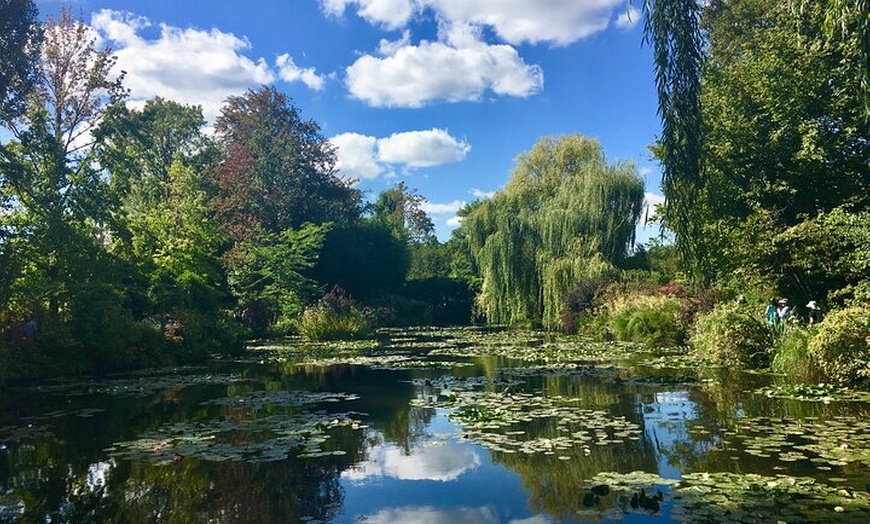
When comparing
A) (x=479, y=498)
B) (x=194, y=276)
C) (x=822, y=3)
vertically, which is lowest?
(x=479, y=498)

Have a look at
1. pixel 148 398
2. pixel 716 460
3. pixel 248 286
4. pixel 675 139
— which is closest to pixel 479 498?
pixel 716 460

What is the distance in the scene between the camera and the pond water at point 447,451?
4.62 m

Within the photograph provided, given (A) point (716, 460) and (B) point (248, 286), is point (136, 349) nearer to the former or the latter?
(B) point (248, 286)

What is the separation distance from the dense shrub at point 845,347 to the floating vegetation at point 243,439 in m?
6.79

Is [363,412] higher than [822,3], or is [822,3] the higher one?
[822,3]

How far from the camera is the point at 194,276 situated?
62.8 feet

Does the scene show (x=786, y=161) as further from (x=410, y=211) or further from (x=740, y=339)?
(x=410, y=211)

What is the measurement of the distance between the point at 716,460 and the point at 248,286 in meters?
24.6

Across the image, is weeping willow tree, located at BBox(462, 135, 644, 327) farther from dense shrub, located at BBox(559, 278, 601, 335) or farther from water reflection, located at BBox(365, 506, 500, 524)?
water reflection, located at BBox(365, 506, 500, 524)

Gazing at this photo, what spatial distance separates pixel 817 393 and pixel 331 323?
1887 cm

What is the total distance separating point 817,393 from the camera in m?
8.23

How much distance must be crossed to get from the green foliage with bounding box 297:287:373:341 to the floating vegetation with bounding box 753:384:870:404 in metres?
17.7

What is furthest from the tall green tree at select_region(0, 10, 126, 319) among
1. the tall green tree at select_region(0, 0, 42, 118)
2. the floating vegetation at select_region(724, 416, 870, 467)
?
the floating vegetation at select_region(724, 416, 870, 467)

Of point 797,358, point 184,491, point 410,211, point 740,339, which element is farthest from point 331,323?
point 410,211
